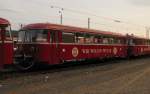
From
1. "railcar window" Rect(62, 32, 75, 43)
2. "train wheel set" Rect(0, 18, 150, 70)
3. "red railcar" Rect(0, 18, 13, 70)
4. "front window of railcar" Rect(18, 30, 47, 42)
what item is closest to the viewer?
"red railcar" Rect(0, 18, 13, 70)

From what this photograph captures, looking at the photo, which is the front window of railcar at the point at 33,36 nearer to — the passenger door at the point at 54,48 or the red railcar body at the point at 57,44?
the red railcar body at the point at 57,44

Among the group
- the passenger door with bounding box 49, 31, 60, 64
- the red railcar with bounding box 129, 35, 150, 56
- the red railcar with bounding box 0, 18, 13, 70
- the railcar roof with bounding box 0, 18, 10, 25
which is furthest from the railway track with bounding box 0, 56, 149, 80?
the red railcar with bounding box 129, 35, 150, 56

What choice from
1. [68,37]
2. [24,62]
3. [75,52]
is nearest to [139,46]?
[75,52]

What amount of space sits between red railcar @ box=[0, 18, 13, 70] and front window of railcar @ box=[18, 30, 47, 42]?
4.43 meters

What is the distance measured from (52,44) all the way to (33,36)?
128cm

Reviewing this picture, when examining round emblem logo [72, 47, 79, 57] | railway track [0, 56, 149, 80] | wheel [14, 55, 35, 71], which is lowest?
railway track [0, 56, 149, 80]

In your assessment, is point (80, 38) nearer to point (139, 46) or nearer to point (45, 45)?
point (45, 45)

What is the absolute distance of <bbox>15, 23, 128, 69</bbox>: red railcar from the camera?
78.6 ft

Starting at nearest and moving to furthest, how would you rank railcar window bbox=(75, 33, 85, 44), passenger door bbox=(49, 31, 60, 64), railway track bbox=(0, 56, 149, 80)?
railway track bbox=(0, 56, 149, 80)
passenger door bbox=(49, 31, 60, 64)
railcar window bbox=(75, 33, 85, 44)

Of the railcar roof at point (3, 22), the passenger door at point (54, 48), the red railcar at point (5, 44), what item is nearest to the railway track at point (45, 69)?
the passenger door at point (54, 48)

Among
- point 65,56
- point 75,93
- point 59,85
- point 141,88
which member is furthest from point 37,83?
point 65,56

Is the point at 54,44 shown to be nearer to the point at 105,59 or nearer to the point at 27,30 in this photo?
the point at 27,30

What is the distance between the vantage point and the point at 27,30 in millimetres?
24875

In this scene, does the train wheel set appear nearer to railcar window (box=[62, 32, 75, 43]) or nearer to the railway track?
railcar window (box=[62, 32, 75, 43])
